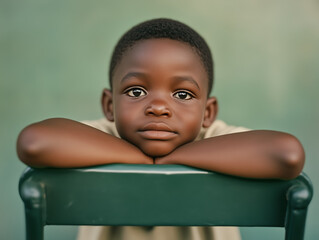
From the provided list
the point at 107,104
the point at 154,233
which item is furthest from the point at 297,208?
the point at 107,104

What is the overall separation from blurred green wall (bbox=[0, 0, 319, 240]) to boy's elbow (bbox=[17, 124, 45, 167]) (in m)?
1.33

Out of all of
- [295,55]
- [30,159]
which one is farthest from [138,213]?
[295,55]

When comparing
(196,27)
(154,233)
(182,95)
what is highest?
(196,27)

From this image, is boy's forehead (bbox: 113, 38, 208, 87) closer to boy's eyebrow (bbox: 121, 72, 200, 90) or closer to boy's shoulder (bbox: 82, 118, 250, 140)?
boy's eyebrow (bbox: 121, 72, 200, 90)

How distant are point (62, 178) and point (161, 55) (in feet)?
1.44

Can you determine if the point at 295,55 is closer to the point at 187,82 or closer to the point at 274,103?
the point at 274,103

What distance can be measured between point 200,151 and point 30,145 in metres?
0.30

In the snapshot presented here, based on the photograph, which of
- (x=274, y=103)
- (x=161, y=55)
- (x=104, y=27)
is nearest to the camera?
(x=161, y=55)

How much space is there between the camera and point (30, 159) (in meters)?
0.69

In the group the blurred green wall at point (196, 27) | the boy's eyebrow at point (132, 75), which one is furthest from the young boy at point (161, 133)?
the blurred green wall at point (196, 27)

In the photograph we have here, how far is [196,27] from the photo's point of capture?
7.33 feet

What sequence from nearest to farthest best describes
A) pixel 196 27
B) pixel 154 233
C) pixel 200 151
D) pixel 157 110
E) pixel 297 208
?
pixel 297 208 → pixel 200 151 → pixel 157 110 → pixel 154 233 → pixel 196 27

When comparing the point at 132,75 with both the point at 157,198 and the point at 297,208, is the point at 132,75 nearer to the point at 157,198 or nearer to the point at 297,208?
the point at 157,198

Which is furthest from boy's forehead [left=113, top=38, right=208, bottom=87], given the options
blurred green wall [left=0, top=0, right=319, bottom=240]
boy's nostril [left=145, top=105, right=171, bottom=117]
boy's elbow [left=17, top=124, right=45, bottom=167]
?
blurred green wall [left=0, top=0, right=319, bottom=240]
